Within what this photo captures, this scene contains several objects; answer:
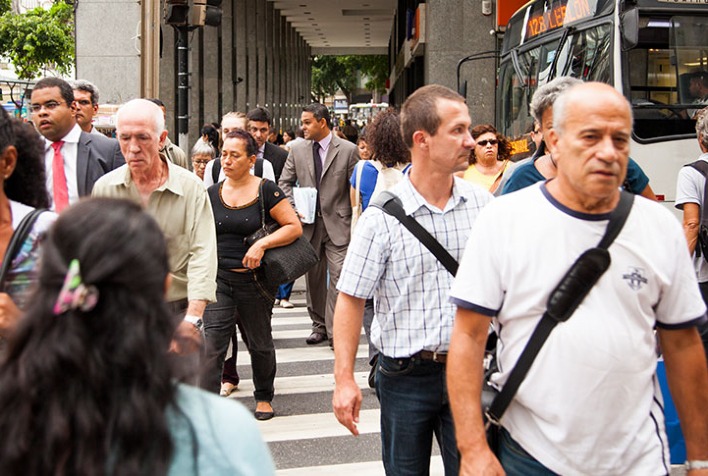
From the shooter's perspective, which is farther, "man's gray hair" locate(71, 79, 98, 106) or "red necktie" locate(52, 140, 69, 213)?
"man's gray hair" locate(71, 79, 98, 106)

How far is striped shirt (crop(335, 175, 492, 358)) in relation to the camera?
370 centimetres

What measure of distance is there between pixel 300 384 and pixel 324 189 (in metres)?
2.18

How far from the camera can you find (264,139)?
10234 mm

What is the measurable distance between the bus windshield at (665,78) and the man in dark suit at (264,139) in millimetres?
3824

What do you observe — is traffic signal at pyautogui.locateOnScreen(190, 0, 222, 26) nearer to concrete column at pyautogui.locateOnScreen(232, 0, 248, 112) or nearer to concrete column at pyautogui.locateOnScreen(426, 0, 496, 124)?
concrete column at pyautogui.locateOnScreen(426, 0, 496, 124)

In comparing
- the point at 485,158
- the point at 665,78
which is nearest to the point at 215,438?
the point at 485,158

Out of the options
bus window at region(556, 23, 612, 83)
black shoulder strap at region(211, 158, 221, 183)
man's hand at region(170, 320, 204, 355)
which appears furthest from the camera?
bus window at region(556, 23, 612, 83)

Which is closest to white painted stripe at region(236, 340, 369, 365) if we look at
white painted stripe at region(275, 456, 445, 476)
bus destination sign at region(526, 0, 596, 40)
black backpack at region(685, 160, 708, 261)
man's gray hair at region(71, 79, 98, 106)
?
man's gray hair at region(71, 79, 98, 106)

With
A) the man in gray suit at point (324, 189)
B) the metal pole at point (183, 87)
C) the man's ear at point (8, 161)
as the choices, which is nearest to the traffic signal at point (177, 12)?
the metal pole at point (183, 87)

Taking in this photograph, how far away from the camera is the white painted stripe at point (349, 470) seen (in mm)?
5820

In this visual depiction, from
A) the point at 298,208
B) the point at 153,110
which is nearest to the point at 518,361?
the point at 153,110

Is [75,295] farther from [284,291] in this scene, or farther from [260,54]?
[260,54]

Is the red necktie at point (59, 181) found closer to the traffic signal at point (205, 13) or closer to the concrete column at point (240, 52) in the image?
the traffic signal at point (205, 13)

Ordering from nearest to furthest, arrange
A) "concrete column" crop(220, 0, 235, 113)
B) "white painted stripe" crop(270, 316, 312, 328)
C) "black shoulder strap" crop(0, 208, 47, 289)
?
"black shoulder strap" crop(0, 208, 47, 289) → "white painted stripe" crop(270, 316, 312, 328) → "concrete column" crop(220, 0, 235, 113)
